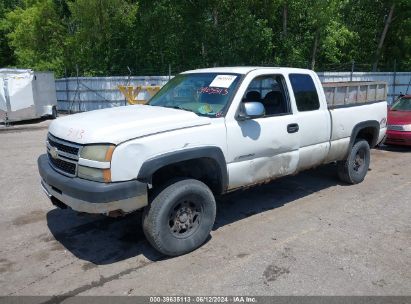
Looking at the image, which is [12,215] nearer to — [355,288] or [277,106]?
[277,106]

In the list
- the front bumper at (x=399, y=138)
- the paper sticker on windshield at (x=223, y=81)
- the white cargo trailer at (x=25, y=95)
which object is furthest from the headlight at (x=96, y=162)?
the white cargo trailer at (x=25, y=95)

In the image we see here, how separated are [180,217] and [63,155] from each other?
1.38m

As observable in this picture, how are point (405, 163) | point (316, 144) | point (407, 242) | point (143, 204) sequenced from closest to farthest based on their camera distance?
point (143, 204), point (407, 242), point (316, 144), point (405, 163)

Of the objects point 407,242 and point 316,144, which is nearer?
point 407,242

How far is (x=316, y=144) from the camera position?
5.61 metres

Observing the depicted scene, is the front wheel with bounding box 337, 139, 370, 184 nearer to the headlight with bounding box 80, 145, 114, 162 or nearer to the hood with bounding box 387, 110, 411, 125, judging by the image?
the hood with bounding box 387, 110, 411, 125

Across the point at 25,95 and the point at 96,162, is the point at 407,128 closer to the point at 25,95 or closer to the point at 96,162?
the point at 96,162

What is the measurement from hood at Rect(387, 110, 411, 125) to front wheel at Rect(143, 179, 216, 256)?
6.99 metres

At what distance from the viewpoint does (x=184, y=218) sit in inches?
170

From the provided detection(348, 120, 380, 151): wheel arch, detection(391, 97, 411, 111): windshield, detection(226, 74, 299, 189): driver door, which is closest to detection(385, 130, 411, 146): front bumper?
detection(391, 97, 411, 111): windshield

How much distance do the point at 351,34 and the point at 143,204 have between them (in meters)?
22.9

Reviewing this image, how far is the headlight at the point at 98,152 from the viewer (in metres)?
3.68

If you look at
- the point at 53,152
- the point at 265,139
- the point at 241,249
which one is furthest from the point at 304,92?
the point at 53,152

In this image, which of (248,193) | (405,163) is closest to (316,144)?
(248,193)
